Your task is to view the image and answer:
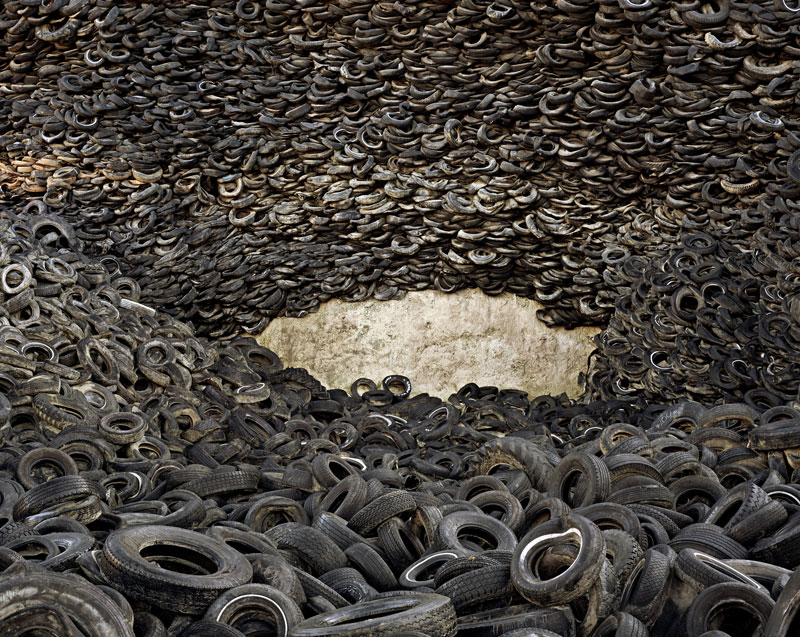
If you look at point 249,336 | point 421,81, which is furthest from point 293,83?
point 249,336

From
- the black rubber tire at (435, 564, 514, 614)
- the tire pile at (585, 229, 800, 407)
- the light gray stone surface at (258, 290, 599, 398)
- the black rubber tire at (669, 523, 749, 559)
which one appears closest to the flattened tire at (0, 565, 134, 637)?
the black rubber tire at (435, 564, 514, 614)

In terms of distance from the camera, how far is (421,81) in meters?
11.8

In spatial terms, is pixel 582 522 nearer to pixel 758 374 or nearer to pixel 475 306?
pixel 758 374

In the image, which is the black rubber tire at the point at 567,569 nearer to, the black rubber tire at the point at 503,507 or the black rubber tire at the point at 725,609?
the black rubber tire at the point at 725,609

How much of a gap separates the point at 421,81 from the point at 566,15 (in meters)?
2.19

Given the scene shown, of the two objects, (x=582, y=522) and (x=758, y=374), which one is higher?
(x=582, y=522)

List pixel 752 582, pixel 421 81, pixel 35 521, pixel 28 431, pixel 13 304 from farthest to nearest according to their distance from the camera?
pixel 421 81, pixel 13 304, pixel 28 431, pixel 35 521, pixel 752 582

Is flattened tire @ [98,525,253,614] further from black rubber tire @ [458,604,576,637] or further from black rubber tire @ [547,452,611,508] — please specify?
black rubber tire @ [547,452,611,508]

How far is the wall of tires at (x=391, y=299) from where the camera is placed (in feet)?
13.2

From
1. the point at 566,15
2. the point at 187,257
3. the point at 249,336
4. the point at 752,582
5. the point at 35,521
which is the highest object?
the point at 566,15

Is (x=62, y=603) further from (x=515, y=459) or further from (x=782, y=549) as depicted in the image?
(x=515, y=459)

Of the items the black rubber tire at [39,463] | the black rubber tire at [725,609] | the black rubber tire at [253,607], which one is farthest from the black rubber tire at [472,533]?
the black rubber tire at [39,463]

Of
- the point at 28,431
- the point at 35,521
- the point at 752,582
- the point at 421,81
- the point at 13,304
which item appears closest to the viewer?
the point at 752,582

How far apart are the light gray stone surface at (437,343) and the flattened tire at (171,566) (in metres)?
8.20
